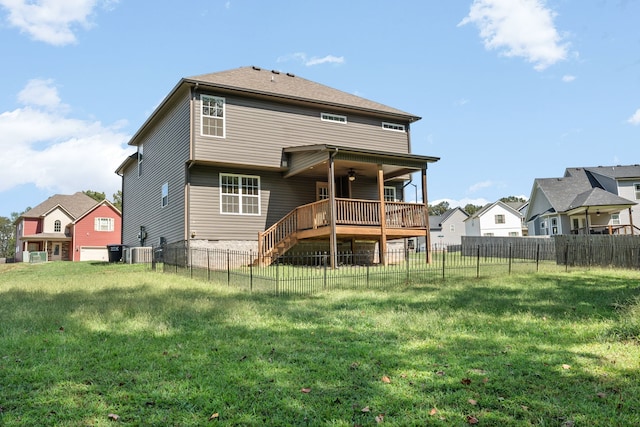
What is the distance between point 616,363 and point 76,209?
51142 millimetres

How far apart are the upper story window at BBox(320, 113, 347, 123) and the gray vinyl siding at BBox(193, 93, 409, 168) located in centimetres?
16

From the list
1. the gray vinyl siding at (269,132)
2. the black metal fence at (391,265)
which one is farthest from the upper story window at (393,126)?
the black metal fence at (391,265)

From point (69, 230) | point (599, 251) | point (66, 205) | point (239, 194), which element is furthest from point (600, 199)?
point (66, 205)

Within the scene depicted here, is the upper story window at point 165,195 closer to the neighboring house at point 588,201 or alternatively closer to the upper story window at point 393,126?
the upper story window at point 393,126

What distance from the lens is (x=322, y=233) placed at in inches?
661

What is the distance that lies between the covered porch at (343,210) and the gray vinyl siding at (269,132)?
957mm

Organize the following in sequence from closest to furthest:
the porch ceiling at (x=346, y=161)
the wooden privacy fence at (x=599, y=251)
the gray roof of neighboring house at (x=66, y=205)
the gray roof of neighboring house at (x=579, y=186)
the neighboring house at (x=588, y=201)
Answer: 1. the wooden privacy fence at (x=599, y=251)
2. the porch ceiling at (x=346, y=161)
3. the neighboring house at (x=588, y=201)
4. the gray roof of neighboring house at (x=579, y=186)
5. the gray roof of neighboring house at (x=66, y=205)

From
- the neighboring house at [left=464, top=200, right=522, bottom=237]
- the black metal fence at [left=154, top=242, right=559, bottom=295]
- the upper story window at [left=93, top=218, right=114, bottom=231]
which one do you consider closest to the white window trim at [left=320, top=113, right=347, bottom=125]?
the black metal fence at [left=154, top=242, right=559, bottom=295]

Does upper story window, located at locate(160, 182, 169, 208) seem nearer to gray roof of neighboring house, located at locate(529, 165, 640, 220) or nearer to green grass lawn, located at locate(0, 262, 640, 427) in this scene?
green grass lawn, located at locate(0, 262, 640, 427)


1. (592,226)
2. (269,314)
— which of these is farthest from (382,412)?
(592,226)

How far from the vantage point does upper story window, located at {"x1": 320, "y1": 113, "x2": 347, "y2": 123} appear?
21.0 meters

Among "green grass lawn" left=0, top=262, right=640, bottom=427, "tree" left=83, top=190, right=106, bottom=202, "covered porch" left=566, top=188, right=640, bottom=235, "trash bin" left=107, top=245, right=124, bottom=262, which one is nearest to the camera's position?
"green grass lawn" left=0, top=262, right=640, bottom=427

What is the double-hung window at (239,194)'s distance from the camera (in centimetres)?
1856

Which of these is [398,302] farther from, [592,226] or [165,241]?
[592,226]
